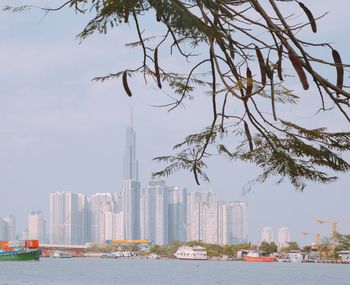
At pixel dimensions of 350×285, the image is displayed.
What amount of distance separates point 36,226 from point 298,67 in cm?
13941

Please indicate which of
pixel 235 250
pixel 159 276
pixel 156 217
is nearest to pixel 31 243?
pixel 159 276

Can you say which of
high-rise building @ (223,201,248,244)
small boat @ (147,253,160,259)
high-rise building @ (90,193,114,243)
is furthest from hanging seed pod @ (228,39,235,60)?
high-rise building @ (90,193,114,243)

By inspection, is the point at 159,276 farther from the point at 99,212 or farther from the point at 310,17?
the point at 99,212

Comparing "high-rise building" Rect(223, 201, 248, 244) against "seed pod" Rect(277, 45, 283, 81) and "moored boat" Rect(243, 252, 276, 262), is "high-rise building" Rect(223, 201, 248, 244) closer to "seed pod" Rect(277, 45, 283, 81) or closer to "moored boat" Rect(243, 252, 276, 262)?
"moored boat" Rect(243, 252, 276, 262)

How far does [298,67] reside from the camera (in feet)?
7.78

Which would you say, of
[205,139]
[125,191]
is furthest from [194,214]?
[205,139]

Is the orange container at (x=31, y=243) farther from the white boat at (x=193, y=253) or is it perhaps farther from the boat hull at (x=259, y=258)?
the boat hull at (x=259, y=258)

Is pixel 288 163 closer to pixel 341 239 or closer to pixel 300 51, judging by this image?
pixel 300 51

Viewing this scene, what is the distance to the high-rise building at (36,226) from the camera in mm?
136125

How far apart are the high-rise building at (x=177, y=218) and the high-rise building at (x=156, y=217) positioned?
0.77 metres

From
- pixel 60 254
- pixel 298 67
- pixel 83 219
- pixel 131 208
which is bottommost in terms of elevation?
pixel 60 254

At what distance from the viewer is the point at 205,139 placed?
3.08 meters

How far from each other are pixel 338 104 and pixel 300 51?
190mm

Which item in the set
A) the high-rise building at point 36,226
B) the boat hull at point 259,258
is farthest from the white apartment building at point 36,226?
the boat hull at point 259,258
